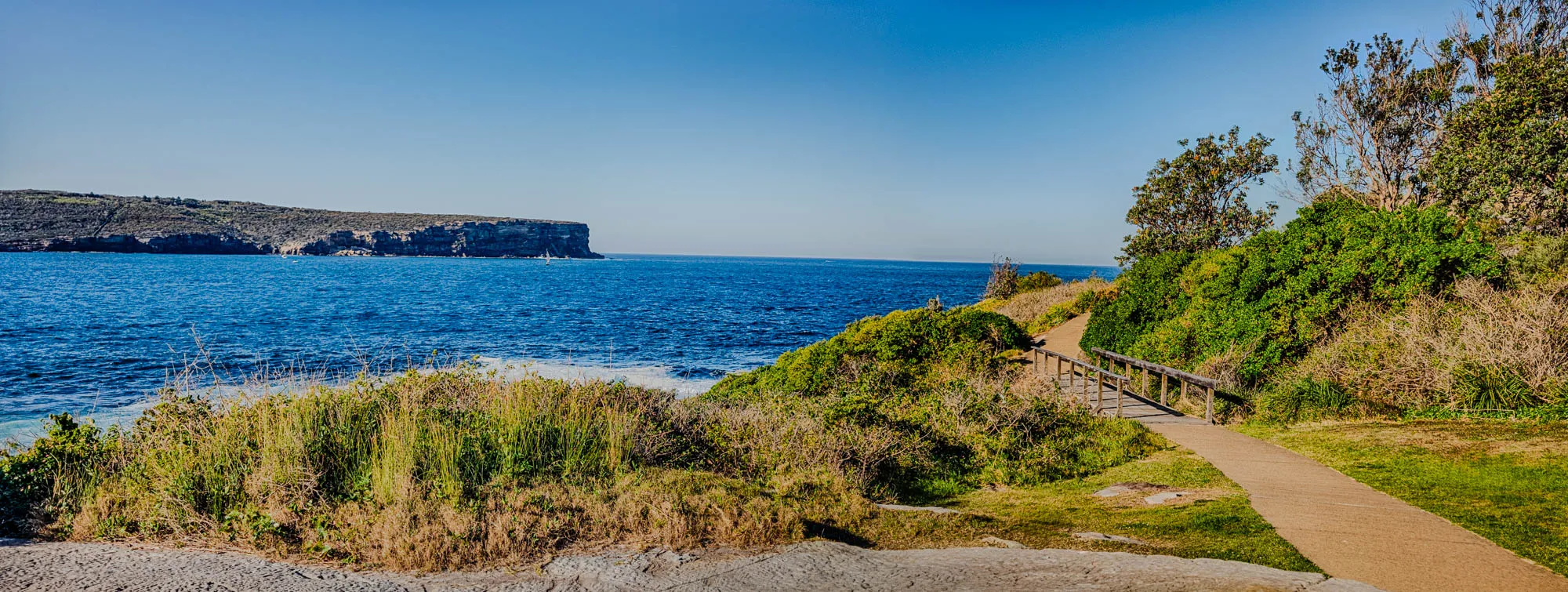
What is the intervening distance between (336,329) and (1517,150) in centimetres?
4117

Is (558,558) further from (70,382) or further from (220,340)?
(220,340)

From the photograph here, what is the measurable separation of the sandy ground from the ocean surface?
313 cm

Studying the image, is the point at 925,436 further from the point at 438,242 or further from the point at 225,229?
the point at 438,242

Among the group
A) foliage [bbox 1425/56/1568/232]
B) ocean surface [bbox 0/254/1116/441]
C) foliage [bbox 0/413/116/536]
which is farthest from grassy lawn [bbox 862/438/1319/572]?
foliage [bbox 1425/56/1568/232]

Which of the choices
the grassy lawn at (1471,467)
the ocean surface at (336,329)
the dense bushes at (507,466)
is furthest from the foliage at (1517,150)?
the ocean surface at (336,329)

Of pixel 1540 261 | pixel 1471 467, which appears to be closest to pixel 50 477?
pixel 1471 467

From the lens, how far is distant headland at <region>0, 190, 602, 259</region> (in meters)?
121

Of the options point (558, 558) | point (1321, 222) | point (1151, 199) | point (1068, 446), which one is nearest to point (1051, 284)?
point (1151, 199)

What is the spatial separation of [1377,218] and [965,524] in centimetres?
1248

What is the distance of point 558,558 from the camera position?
5.44 m

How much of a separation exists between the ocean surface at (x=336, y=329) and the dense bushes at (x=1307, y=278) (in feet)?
40.8

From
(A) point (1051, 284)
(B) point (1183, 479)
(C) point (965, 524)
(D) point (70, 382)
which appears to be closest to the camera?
(C) point (965, 524)

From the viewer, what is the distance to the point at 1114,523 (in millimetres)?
6645

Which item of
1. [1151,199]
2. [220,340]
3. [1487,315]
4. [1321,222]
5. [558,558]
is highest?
[1151,199]
